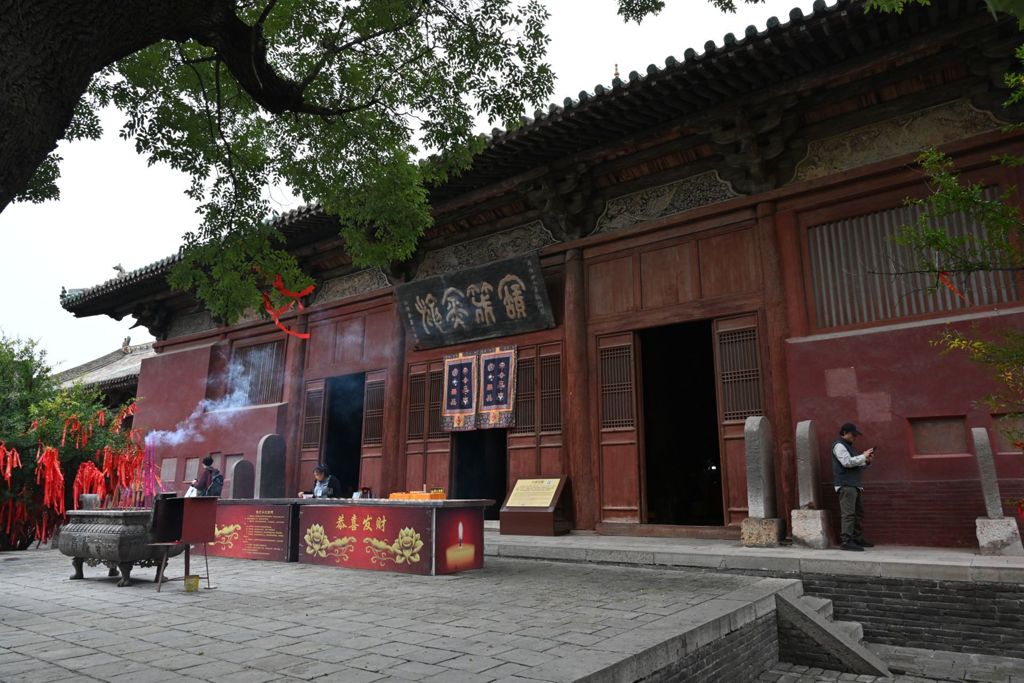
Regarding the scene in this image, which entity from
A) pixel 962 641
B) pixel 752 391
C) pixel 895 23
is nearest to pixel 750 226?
pixel 752 391

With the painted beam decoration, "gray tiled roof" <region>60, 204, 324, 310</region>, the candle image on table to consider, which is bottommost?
the candle image on table

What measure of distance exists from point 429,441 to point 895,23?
25.8ft

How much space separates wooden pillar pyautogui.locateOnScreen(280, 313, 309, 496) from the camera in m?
11.9

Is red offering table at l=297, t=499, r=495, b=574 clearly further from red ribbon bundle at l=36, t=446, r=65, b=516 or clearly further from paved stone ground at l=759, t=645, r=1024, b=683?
red ribbon bundle at l=36, t=446, r=65, b=516

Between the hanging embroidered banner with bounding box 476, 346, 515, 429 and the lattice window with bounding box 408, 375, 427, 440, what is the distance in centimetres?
113

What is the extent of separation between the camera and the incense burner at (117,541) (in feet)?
19.2

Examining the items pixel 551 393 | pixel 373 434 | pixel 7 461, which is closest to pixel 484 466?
pixel 373 434

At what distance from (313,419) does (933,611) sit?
9710mm

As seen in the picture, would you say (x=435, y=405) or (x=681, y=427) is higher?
(x=435, y=405)

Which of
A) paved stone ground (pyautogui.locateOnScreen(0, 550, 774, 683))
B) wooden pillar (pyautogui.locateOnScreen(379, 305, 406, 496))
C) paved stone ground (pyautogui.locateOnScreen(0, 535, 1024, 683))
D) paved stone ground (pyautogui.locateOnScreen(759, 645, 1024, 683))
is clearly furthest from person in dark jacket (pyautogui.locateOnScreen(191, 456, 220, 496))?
paved stone ground (pyautogui.locateOnScreen(759, 645, 1024, 683))

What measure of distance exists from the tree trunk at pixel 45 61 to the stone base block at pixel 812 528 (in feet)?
21.4

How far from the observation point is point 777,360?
7523 millimetres

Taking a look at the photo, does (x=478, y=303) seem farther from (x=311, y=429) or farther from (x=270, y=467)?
(x=270, y=467)

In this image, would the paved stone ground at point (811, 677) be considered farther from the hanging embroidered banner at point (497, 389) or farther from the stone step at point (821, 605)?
the hanging embroidered banner at point (497, 389)
